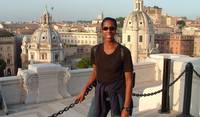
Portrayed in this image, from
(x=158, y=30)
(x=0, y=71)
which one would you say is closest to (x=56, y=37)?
Answer: (x=0, y=71)

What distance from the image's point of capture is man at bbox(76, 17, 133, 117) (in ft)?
10.8

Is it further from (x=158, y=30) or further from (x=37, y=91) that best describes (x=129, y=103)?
(x=158, y=30)

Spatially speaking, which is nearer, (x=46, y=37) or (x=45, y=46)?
(x=45, y=46)

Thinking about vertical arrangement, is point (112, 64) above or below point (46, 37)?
above

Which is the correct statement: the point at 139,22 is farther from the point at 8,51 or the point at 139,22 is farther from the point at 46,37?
the point at 8,51

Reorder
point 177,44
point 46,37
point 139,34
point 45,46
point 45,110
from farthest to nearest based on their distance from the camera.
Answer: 1. point 177,44
2. point 46,37
3. point 45,46
4. point 139,34
5. point 45,110

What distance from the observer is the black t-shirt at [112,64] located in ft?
10.8

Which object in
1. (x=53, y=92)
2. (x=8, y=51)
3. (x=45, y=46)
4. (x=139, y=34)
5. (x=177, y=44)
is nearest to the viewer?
(x=53, y=92)

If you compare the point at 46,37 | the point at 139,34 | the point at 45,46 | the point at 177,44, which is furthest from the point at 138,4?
the point at 177,44

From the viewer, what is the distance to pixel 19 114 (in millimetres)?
5699

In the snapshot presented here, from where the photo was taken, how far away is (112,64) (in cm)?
330

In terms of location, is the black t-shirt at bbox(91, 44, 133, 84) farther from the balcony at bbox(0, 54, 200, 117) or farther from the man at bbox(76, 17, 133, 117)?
the balcony at bbox(0, 54, 200, 117)

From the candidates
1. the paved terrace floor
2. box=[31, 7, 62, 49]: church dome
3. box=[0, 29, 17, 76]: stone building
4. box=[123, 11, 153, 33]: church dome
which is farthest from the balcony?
box=[0, 29, 17, 76]: stone building

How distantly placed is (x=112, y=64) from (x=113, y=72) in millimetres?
84
